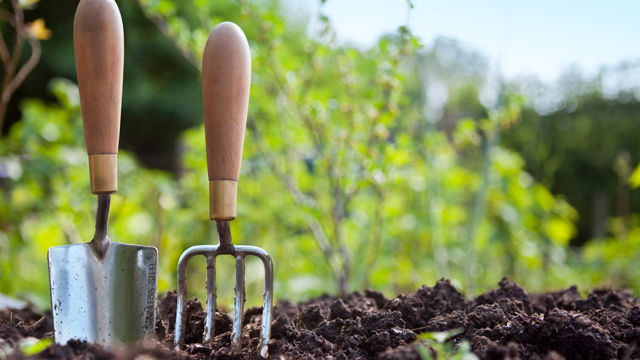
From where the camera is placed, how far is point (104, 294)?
78cm

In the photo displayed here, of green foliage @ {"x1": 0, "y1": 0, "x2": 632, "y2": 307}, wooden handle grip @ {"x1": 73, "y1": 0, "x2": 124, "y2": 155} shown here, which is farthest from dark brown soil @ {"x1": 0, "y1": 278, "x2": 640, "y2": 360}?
green foliage @ {"x1": 0, "y1": 0, "x2": 632, "y2": 307}

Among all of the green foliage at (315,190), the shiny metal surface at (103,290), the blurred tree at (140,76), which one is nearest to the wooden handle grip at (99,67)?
the shiny metal surface at (103,290)

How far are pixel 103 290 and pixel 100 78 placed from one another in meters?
0.39

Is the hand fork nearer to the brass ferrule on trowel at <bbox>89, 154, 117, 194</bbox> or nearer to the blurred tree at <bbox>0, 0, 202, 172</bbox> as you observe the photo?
the brass ferrule on trowel at <bbox>89, 154, 117, 194</bbox>

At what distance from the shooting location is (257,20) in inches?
50.9

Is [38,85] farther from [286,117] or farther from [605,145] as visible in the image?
[605,145]

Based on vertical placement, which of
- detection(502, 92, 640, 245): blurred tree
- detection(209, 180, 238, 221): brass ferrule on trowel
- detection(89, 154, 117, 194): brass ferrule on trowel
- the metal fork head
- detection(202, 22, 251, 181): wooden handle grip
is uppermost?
detection(502, 92, 640, 245): blurred tree

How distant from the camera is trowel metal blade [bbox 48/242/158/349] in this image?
2.47 feet

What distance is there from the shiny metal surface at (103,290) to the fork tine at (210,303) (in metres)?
0.11

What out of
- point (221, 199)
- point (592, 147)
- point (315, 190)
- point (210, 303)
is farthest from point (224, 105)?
point (592, 147)

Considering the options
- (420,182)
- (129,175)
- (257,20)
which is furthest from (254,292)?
(257,20)

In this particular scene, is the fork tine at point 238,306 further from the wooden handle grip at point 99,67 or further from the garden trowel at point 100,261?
the wooden handle grip at point 99,67

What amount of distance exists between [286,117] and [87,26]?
118cm

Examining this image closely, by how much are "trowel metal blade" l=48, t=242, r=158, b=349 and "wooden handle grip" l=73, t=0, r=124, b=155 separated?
21 cm
